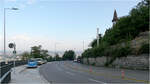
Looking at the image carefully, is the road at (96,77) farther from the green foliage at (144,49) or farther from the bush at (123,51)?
the bush at (123,51)

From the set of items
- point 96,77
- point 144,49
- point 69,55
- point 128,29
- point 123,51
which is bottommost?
point 69,55

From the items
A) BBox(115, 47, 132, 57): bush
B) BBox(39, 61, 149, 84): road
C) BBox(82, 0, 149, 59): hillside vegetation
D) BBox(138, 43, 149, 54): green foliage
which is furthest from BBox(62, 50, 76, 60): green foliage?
BBox(39, 61, 149, 84): road

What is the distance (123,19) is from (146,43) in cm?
1462

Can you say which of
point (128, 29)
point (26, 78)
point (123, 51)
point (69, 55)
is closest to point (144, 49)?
point (123, 51)

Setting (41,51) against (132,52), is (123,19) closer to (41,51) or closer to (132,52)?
(132,52)

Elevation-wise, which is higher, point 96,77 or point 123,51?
point 123,51

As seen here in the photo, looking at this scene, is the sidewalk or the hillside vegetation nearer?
the sidewalk

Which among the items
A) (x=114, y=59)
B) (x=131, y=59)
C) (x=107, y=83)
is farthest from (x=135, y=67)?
(x=107, y=83)

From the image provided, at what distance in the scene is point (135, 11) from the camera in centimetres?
4328

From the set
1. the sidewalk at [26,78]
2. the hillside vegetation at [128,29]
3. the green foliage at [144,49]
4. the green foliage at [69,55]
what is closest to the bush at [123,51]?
the hillside vegetation at [128,29]

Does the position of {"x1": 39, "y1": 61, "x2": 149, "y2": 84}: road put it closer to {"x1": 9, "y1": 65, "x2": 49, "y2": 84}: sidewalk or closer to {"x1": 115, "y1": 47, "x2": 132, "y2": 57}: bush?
{"x1": 9, "y1": 65, "x2": 49, "y2": 84}: sidewalk

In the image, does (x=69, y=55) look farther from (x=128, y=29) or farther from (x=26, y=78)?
(x=26, y=78)

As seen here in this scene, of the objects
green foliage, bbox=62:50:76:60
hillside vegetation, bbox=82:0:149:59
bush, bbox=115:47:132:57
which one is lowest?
green foliage, bbox=62:50:76:60

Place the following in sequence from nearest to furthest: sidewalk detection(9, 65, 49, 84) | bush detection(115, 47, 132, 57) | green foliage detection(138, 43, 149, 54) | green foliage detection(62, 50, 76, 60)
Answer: sidewalk detection(9, 65, 49, 84) < green foliage detection(138, 43, 149, 54) < bush detection(115, 47, 132, 57) < green foliage detection(62, 50, 76, 60)
